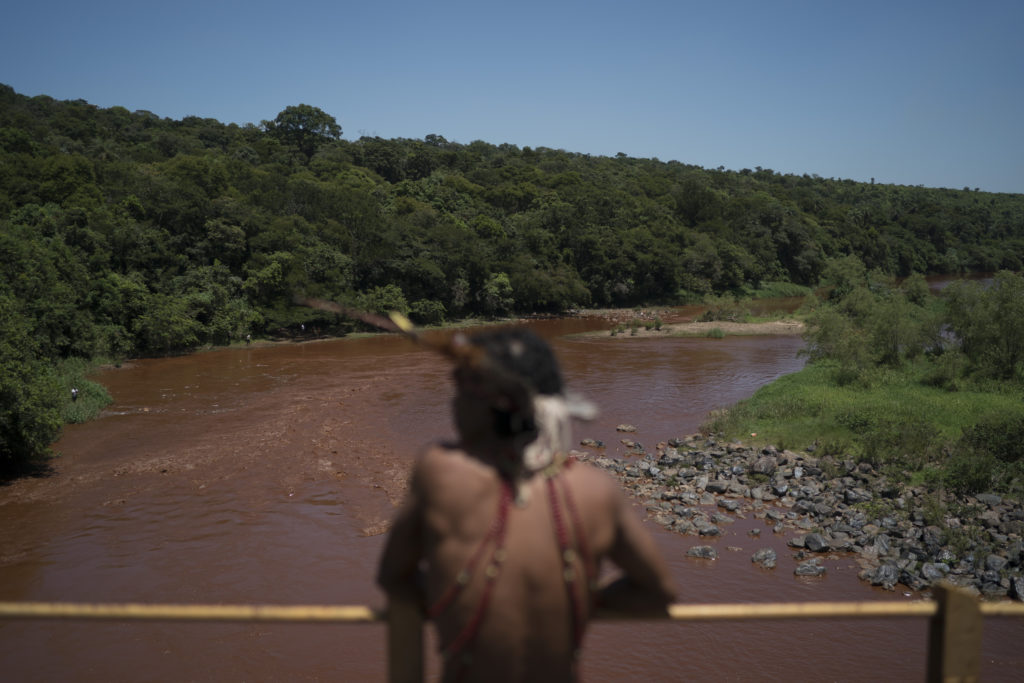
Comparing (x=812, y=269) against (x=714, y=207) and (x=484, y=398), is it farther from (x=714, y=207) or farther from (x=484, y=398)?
(x=484, y=398)

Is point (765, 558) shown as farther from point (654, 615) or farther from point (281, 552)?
point (654, 615)

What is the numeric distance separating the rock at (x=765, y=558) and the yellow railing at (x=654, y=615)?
9.13 metres

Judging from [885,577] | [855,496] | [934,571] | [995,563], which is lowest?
[885,577]

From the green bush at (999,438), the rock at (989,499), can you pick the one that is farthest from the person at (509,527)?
the green bush at (999,438)

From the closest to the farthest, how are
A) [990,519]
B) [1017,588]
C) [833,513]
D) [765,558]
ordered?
[1017,588] < [765,558] < [990,519] < [833,513]

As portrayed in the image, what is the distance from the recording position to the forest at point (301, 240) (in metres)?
26.4

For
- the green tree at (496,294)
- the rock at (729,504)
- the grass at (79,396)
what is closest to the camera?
the rock at (729,504)

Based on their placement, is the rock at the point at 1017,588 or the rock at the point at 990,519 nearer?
the rock at the point at 1017,588

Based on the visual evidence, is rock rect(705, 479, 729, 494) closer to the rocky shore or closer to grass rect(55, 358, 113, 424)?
the rocky shore

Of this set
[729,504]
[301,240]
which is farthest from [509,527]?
[301,240]

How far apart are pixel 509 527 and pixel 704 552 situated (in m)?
10.4

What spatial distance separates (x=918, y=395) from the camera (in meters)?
18.4

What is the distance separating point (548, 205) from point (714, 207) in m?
21.8

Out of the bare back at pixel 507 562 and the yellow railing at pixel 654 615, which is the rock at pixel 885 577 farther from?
the bare back at pixel 507 562
